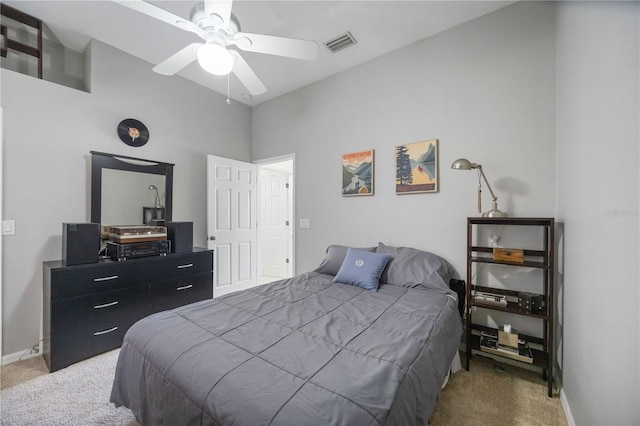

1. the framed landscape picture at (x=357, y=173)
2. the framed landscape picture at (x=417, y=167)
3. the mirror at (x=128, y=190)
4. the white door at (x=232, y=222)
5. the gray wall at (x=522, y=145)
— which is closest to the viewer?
the gray wall at (x=522, y=145)

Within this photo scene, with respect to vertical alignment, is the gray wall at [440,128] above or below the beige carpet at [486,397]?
above

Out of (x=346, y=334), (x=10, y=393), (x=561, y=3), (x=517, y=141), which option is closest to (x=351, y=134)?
(x=517, y=141)

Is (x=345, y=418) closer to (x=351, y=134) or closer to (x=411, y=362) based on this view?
(x=411, y=362)

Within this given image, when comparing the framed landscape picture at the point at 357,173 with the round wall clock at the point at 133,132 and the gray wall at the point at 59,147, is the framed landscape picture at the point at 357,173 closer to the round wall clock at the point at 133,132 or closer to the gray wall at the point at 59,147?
the gray wall at the point at 59,147

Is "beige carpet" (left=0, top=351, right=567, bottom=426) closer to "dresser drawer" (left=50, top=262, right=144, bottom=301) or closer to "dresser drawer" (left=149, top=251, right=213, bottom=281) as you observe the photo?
"dresser drawer" (left=50, top=262, right=144, bottom=301)

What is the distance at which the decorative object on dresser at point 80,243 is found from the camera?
6.89 ft

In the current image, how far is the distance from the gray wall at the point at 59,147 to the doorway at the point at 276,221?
5.95 ft

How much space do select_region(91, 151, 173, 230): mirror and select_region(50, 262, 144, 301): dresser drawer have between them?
0.67 m

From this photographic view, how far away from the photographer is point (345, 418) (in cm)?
77

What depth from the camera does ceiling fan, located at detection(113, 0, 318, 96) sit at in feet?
4.70

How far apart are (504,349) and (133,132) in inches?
162

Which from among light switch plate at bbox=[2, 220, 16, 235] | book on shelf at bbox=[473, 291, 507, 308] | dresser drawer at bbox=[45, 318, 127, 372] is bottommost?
dresser drawer at bbox=[45, 318, 127, 372]

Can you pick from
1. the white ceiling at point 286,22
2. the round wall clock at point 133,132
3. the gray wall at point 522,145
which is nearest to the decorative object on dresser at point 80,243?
the round wall clock at point 133,132

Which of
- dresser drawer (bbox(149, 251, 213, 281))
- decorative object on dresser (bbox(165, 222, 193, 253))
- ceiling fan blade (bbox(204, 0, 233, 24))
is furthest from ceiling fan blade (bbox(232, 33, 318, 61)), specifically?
dresser drawer (bbox(149, 251, 213, 281))
